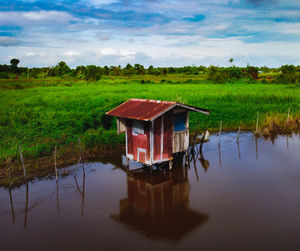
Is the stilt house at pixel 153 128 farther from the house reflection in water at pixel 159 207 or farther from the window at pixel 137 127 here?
the house reflection in water at pixel 159 207

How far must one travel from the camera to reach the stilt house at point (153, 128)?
9.15m

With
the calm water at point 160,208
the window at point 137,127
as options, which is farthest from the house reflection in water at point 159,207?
the window at point 137,127

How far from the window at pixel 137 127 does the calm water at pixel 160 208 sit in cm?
155

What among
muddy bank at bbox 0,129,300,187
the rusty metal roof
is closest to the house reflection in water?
the rusty metal roof

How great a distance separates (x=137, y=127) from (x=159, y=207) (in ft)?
9.39

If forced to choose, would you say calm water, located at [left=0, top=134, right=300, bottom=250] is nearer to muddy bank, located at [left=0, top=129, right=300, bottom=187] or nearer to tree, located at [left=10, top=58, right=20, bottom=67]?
muddy bank, located at [left=0, top=129, right=300, bottom=187]

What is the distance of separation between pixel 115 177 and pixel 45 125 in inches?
256

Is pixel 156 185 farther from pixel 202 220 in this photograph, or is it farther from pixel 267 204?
pixel 267 204

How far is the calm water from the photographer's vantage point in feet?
20.4

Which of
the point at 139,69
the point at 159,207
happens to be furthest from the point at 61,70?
the point at 159,207

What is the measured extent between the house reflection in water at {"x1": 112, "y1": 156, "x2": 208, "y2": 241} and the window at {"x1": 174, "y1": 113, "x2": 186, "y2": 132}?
5.18 ft

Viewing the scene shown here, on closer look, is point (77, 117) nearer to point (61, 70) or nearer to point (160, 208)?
point (160, 208)

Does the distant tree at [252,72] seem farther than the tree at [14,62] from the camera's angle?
No

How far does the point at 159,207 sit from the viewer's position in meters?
7.78
